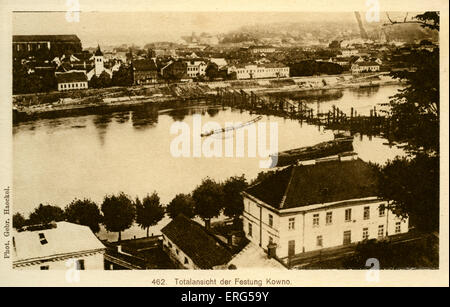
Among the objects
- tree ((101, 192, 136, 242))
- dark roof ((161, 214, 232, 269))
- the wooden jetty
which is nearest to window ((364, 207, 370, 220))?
the wooden jetty

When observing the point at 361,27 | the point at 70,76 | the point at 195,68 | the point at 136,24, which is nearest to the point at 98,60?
the point at 70,76

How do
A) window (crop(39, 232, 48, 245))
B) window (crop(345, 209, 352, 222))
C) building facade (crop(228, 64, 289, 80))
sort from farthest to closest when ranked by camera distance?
building facade (crop(228, 64, 289, 80)) < window (crop(345, 209, 352, 222)) < window (crop(39, 232, 48, 245))

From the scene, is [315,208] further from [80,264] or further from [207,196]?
[80,264]

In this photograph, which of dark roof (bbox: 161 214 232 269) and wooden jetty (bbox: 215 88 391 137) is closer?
dark roof (bbox: 161 214 232 269)

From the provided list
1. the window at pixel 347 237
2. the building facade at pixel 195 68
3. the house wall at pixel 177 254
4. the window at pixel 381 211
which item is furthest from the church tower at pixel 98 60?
the window at pixel 381 211

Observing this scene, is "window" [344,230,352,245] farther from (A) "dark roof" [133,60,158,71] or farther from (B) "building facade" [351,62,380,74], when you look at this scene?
(A) "dark roof" [133,60,158,71]

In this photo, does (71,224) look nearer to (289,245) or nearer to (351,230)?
(289,245)

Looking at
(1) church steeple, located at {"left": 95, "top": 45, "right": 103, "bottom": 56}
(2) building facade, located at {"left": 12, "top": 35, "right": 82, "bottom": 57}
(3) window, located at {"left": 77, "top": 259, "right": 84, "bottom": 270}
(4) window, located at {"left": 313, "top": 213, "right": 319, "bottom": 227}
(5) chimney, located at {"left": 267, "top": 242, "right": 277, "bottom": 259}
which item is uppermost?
(2) building facade, located at {"left": 12, "top": 35, "right": 82, "bottom": 57}
